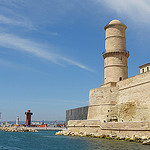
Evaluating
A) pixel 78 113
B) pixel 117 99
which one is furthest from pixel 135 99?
pixel 78 113

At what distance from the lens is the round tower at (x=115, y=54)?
26.3 meters

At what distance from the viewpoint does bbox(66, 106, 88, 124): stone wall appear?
102 ft

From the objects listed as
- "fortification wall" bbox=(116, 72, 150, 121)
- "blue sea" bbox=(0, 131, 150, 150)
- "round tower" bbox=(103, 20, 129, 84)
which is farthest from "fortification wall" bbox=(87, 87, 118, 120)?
"blue sea" bbox=(0, 131, 150, 150)

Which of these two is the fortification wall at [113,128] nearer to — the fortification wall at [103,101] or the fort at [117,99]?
the fort at [117,99]

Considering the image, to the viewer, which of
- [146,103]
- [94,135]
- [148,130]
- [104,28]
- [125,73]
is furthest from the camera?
[104,28]

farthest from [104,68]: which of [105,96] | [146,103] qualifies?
[146,103]

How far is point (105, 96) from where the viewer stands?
79.9 ft

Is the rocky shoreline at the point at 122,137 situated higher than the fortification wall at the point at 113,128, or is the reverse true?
the fortification wall at the point at 113,128

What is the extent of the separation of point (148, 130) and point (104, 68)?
11.9 metres

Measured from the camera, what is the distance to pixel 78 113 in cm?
3388

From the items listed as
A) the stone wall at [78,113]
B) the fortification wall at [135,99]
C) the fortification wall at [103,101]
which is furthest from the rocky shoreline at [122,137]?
the stone wall at [78,113]

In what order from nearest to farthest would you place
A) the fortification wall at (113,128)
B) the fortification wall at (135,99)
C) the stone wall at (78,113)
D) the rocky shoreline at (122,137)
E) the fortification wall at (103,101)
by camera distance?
the rocky shoreline at (122,137) < the fortification wall at (113,128) < the fortification wall at (135,99) < the fortification wall at (103,101) < the stone wall at (78,113)

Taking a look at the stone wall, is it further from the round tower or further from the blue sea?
the blue sea

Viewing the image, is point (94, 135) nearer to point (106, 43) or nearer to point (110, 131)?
point (110, 131)
